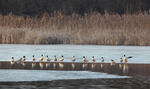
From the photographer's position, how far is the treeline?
47.0 metres

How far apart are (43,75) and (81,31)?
12.3 m

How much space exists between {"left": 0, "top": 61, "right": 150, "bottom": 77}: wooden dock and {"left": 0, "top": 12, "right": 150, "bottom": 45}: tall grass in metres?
8.05

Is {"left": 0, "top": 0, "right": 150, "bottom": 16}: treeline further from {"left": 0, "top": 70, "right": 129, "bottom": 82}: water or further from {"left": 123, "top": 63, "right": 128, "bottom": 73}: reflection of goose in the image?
{"left": 0, "top": 70, "right": 129, "bottom": 82}: water

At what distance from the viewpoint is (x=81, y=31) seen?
2267 cm

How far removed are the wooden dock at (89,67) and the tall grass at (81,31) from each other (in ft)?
26.4

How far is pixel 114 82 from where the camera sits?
9.42m

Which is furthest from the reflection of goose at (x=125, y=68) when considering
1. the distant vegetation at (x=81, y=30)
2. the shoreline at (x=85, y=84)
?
the distant vegetation at (x=81, y=30)

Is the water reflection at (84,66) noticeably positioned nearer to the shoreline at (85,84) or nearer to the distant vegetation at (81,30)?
the shoreline at (85,84)

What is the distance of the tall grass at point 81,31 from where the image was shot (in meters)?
21.7

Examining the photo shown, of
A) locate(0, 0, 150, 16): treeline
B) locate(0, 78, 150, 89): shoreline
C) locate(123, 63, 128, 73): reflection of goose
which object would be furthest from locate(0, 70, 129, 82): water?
locate(0, 0, 150, 16): treeline

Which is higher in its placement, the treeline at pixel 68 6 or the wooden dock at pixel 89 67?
the treeline at pixel 68 6

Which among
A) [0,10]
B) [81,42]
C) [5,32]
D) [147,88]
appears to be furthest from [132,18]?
[0,10]

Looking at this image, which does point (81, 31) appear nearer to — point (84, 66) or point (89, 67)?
point (84, 66)

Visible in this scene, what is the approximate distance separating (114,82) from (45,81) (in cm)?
159
